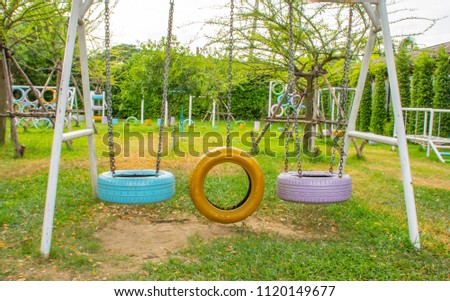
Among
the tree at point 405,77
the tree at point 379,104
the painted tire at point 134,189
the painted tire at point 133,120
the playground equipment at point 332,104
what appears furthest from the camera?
the painted tire at point 133,120

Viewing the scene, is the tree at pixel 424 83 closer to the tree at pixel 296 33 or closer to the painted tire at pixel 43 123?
the tree at pixel 296 33

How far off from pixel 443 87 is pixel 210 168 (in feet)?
34.2

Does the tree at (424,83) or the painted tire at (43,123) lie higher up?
the tree at (424,83)

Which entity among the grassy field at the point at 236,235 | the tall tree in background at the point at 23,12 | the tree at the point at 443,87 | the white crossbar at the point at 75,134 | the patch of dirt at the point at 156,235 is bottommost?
the patch of dirt at the point at 156,235

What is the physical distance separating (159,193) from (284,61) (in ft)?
19.9

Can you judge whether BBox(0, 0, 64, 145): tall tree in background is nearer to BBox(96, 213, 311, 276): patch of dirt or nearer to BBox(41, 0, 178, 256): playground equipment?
BBox(41, 0, 178, 256): playground equipment

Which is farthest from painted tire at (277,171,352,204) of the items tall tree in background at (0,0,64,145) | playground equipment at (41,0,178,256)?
tall tree in background at (0,0,64,145)

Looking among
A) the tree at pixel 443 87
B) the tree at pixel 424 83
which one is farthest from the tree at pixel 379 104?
the tree at pixel 443 87

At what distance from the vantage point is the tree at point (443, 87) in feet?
38.9

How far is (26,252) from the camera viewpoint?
3.42 m

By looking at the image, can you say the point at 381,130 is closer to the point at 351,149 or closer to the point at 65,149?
the point at 351,149

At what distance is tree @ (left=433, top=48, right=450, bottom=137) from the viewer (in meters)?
11.9

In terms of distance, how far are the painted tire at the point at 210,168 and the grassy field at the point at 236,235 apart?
0.28 metres

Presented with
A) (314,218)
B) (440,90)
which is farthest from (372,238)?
(440,90)
